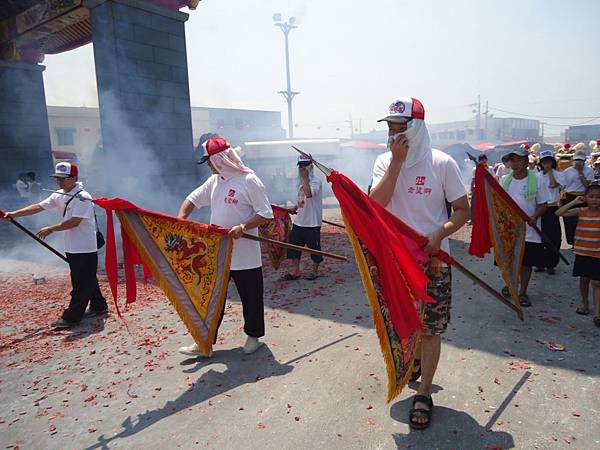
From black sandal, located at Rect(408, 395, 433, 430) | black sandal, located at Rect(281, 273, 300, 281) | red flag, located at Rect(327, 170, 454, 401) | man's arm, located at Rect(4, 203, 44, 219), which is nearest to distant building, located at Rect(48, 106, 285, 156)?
black sandal, located at Rect(281, 273, 300, 281)

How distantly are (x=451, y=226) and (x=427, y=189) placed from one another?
0.96 feet

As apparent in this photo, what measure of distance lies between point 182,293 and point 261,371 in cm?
102

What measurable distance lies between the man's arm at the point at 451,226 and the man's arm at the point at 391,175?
0.39 metres

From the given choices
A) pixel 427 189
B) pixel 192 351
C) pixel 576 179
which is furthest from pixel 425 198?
pixel 576 179

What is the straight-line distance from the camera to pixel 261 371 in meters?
3.79

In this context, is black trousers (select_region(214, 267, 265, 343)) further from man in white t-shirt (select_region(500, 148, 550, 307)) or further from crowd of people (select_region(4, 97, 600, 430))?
man in white t-shirt (select_region(500, 148, 550, 307))

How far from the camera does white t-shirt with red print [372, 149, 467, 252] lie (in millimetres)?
2822

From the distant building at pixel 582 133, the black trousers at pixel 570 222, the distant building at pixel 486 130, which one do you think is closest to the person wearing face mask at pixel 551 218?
the black trousers at pixel 570 222

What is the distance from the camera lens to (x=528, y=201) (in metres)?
5.20

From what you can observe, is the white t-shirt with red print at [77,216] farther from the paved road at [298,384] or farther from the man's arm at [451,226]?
the man's arm at [451,226]

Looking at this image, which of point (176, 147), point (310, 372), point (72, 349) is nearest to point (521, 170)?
point (310, 372)

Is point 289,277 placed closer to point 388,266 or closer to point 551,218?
point 551,218

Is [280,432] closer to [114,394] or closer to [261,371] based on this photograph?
[261,371]

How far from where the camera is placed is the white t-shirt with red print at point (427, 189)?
282 cm
